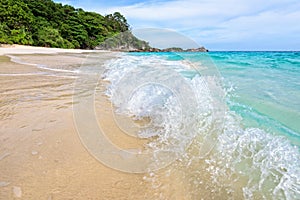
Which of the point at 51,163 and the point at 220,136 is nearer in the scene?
the point at 51,163

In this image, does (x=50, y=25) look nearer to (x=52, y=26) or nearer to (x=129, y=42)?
(x=52, y=26)

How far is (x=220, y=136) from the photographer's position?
8.27 feet

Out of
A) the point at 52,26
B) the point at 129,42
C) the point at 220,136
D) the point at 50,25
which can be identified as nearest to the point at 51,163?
the point at 220,136

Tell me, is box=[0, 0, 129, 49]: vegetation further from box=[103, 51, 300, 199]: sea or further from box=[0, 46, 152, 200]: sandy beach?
box=[103, 51, 300, 199]: sea

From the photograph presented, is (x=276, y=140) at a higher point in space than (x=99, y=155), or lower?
higher

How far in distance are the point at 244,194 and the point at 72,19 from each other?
48346 mm

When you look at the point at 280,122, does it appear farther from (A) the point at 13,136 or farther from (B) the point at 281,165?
(A) the point at 13,136

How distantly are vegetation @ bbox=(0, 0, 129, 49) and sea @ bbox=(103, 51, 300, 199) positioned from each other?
25.8 meters

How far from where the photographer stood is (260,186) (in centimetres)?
170

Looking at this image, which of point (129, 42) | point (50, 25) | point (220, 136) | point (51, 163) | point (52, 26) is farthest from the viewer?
point (52, 26)

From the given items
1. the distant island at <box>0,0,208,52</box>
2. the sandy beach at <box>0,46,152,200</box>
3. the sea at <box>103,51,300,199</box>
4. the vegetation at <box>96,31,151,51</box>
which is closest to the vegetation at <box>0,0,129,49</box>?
the distant island at <box>0,0,208,52</box>

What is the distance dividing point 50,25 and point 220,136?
41.9m

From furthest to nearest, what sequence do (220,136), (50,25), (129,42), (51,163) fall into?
(50,25) → (129,42) → (220,136) → (51,163)

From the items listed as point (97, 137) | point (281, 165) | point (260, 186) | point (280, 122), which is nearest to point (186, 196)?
point (260, 186)
